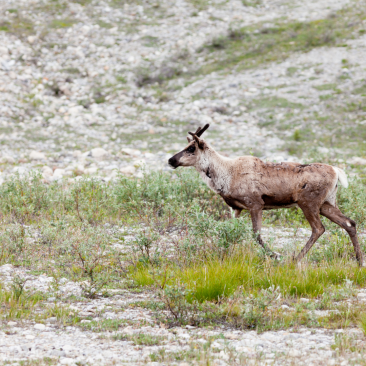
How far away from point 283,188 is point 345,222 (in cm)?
111

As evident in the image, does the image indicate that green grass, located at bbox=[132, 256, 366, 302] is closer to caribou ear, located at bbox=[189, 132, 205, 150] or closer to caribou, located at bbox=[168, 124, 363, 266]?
caribou, located at bbox=[168, 124, 363, 266]

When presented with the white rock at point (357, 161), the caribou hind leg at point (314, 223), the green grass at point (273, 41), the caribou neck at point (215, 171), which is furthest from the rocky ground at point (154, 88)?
the caribou neck at point (215, 171)

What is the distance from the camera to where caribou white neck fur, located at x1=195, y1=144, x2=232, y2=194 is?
A: 873 cm

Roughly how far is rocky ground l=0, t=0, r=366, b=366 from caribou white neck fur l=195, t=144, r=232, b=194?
59.9 inches

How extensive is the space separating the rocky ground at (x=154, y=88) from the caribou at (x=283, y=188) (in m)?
1.06

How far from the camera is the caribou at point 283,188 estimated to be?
8109 millimetres

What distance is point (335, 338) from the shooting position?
5008 mm

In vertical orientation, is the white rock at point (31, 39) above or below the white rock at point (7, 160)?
above

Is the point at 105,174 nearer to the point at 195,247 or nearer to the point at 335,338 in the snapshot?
the point at 195,247

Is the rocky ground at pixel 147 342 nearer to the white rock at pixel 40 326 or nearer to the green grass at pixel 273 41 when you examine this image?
the white rock at pixel 40 326

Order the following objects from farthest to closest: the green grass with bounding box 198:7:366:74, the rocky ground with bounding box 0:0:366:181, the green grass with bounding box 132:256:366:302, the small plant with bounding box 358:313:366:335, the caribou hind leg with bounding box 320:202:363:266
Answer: the green grass with bounding box 198:7:366:74, the rocky ground with bounding box 0:0:366:181, the caribou hind leg with bounding box 320:202:363:266, the green grass with bounding box 132:256:366:302, the small plant with bounding box 358:313:366:335

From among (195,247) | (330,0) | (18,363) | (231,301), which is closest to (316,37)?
(330,0)

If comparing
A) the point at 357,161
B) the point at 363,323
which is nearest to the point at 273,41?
the point at 357,161

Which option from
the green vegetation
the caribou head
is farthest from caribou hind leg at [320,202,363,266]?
the caribou head
